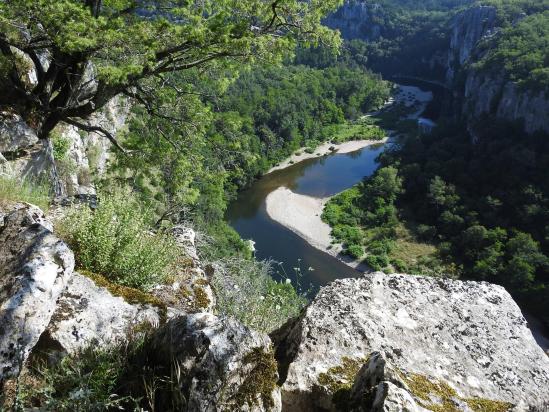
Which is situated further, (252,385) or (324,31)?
(324,31)

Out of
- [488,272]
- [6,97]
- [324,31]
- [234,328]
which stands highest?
[324,31]

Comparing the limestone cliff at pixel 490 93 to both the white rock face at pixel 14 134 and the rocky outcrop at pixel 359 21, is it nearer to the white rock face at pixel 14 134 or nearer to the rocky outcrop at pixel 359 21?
the rocky outcrop at pixel 359 21

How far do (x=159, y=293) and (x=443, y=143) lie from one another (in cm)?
7658

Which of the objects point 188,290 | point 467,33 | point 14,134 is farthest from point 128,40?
point 467,33

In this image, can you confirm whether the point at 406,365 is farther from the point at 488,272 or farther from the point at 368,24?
the point at 368,24

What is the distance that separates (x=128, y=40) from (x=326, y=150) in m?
77.8

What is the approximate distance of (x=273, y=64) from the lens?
8172 mm

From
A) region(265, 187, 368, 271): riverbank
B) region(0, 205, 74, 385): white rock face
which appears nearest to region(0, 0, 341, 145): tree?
region(0, 205, 74, 385): white rock face

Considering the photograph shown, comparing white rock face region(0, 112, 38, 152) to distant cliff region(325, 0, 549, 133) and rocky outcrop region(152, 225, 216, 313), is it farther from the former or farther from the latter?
distant cliff region(325, 0, 549, 133)

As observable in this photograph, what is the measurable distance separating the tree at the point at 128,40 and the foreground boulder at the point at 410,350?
4.25 meters

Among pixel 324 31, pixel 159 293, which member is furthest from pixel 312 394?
pixel 324 31

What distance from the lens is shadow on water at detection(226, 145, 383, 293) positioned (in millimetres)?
43469

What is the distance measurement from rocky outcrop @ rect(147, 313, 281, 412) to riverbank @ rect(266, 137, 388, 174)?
67809mm

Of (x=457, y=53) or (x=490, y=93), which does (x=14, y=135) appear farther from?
(x=457, y=53)
